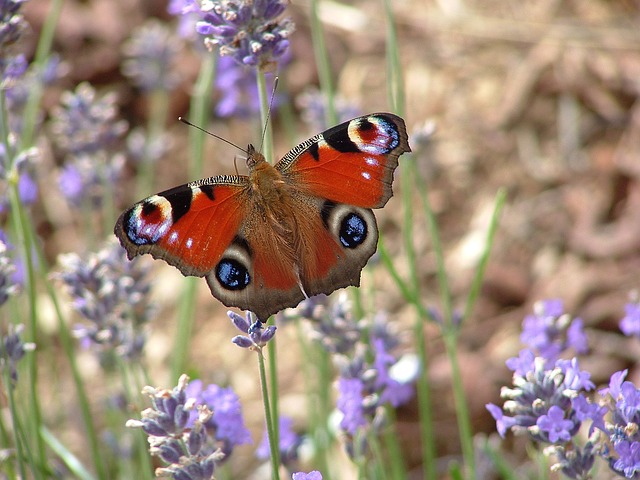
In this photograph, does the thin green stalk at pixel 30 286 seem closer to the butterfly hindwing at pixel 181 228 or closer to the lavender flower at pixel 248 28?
the butterfly hindwing at pixel 181 228

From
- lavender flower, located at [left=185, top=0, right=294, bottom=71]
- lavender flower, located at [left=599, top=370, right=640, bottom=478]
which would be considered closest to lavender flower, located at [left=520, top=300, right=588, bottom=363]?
lavender flower, located at [left=599, top=370, right=640, bottom=478]

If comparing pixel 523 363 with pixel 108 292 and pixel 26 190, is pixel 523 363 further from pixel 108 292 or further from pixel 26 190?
pixel 26 190

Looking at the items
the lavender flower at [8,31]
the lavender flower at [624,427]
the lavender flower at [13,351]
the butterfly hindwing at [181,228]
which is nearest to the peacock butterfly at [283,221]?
the butterfly hindwing at [181,228]

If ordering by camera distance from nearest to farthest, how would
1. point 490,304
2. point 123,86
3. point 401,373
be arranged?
1. point 401,373
2. point 490,304
3. point 123,86

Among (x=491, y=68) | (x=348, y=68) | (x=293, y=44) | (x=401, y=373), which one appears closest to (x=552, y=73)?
(x=491, y=68)

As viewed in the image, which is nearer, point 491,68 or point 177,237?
point 177,237

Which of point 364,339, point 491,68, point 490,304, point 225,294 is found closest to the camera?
point 225,294

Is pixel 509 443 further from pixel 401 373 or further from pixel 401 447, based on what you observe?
pixel 401 373

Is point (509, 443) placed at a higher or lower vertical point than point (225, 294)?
lower
